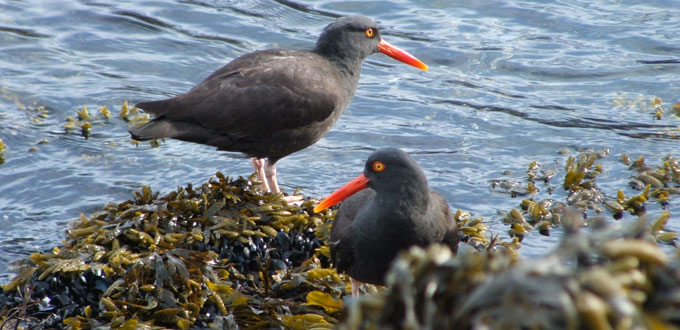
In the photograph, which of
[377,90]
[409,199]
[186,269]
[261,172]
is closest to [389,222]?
[409,199]

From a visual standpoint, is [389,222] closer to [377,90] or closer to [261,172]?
[261,172]

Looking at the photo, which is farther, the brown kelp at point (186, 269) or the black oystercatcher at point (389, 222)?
the brown kelp at point (186, 269)

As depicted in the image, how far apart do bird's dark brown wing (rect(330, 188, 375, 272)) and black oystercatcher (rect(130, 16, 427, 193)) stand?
1154 millimetres

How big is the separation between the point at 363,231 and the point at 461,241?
3.55 ft

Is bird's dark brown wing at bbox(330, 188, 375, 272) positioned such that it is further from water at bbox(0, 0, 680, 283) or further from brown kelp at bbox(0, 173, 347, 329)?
water at bbox(0, 0, 680, 283)

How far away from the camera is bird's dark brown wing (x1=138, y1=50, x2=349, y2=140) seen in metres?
5.23

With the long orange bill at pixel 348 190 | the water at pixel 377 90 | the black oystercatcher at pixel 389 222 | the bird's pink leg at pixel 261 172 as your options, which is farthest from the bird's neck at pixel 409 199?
the bird's pink leg at pixel 261 172

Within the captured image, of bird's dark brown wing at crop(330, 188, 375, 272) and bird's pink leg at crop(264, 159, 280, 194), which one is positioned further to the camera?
bird's pink leg at crop(264, 159, 280, 194)

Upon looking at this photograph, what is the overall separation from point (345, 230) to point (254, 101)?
63.9 inches

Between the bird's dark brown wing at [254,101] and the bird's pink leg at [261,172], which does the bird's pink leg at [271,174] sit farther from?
the bird's dark brown wing at [254,101]

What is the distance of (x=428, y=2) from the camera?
33.7ft

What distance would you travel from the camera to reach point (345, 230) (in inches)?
158

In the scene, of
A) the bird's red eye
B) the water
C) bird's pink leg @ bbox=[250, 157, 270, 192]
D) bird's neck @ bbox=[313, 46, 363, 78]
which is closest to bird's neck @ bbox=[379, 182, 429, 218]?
the bird's red eye

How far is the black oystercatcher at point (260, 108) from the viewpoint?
17.1 ft
